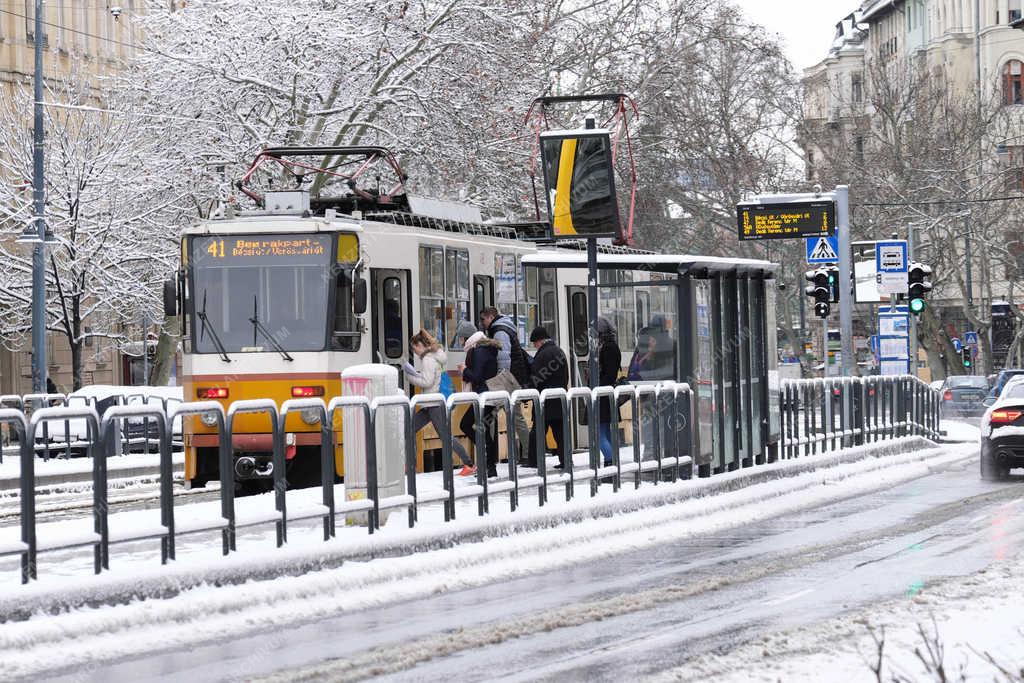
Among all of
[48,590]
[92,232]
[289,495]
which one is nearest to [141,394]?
[92,232]

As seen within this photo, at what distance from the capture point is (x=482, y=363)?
67.1 feet

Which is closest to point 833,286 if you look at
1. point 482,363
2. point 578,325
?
point 578,325

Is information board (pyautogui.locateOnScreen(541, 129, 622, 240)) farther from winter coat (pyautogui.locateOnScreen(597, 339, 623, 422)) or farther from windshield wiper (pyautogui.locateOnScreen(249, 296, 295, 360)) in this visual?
windshield wiper (pyautogui.locateOnScreen(249, 296, 295, 360))

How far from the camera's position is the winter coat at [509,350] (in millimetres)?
21000

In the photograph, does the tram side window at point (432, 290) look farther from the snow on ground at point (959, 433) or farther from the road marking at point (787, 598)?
the snow on ground at point (959, 433)

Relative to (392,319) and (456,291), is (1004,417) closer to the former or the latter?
(456,291)

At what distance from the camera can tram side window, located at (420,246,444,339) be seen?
22359mm

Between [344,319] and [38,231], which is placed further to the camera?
[38,231]

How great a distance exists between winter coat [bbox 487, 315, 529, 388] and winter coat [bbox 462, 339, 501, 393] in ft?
1.00

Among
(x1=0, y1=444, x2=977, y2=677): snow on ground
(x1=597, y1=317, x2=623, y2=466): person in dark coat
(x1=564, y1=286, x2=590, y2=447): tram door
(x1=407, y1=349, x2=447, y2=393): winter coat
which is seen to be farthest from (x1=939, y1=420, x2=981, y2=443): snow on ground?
(x1=407, y1=349, x2=447, y2=393): winter coat

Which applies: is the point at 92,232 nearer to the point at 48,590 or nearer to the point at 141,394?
the point at 141,394

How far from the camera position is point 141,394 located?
33.7 metres

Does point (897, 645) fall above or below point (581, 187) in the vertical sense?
below

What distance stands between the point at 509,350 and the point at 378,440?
21.2ft
